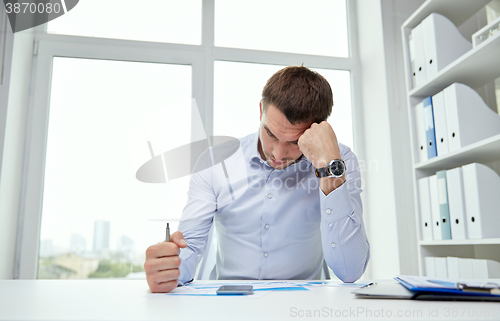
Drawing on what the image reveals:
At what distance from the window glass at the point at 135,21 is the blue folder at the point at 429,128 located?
1.42 metres

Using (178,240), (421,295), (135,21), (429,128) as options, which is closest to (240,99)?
(135,21)

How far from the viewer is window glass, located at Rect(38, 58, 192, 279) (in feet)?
7.02

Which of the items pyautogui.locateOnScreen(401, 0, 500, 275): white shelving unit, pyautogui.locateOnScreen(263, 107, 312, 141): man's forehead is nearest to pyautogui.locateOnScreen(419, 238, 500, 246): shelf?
pyautogui.locateOnScreen(401, 0, 500, 275): white shelving unit

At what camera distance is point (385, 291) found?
0.63 m

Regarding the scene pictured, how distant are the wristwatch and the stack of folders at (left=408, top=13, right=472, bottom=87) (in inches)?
39.1

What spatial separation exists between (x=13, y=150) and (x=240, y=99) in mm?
1310

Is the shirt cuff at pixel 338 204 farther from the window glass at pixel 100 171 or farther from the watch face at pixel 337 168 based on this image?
the window glass at pixel 100 171

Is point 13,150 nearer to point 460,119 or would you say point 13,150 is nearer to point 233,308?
point 233,308

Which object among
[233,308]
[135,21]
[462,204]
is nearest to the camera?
[233,308]

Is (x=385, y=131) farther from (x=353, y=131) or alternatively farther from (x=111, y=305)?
(x=111, y=305)

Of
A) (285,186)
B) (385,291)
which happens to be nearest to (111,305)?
(385,291)

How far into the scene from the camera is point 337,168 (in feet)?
3.48

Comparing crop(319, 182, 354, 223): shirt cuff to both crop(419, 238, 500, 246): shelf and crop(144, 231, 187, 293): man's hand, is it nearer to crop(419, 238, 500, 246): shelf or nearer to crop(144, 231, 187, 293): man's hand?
crop(144, 231, 187, 293): man's hand

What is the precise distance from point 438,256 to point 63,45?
235 cm
